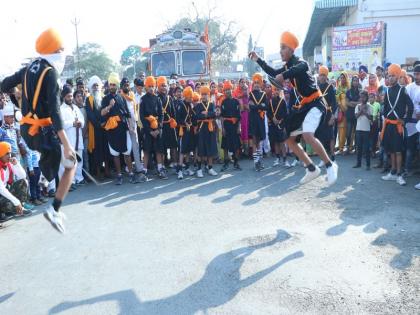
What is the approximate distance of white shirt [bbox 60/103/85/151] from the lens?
352 inches

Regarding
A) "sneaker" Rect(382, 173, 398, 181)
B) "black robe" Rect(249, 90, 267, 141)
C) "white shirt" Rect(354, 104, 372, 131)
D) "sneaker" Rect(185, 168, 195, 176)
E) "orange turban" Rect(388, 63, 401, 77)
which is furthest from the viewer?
"black robe" Rect(249, 90, 267, 141)

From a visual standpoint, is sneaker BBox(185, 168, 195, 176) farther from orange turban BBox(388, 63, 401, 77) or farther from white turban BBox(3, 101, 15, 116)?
orange turban BBox(388, 63, 401, 77)

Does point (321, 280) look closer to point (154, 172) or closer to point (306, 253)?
point (306, 253)

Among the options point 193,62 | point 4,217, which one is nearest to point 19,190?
point 4,217

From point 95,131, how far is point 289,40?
5.50 metres

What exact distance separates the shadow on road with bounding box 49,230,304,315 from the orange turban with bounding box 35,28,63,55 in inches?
104

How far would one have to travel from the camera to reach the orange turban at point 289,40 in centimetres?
596

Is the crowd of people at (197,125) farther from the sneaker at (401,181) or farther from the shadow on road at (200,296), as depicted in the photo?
the shadow on road at (200,296)

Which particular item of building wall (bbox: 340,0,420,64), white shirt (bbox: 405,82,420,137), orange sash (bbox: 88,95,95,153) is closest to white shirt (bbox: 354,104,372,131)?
white shirt (bbox: 405,82,420,137)

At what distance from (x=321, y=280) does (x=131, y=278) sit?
6.40 feet

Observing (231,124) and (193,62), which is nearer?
(231,124)

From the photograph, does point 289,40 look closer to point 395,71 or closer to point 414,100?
point 395,71

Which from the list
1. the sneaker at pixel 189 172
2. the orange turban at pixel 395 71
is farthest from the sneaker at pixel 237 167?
the orange turban at pixel 395 71

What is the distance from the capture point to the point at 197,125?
9828 millimetres
